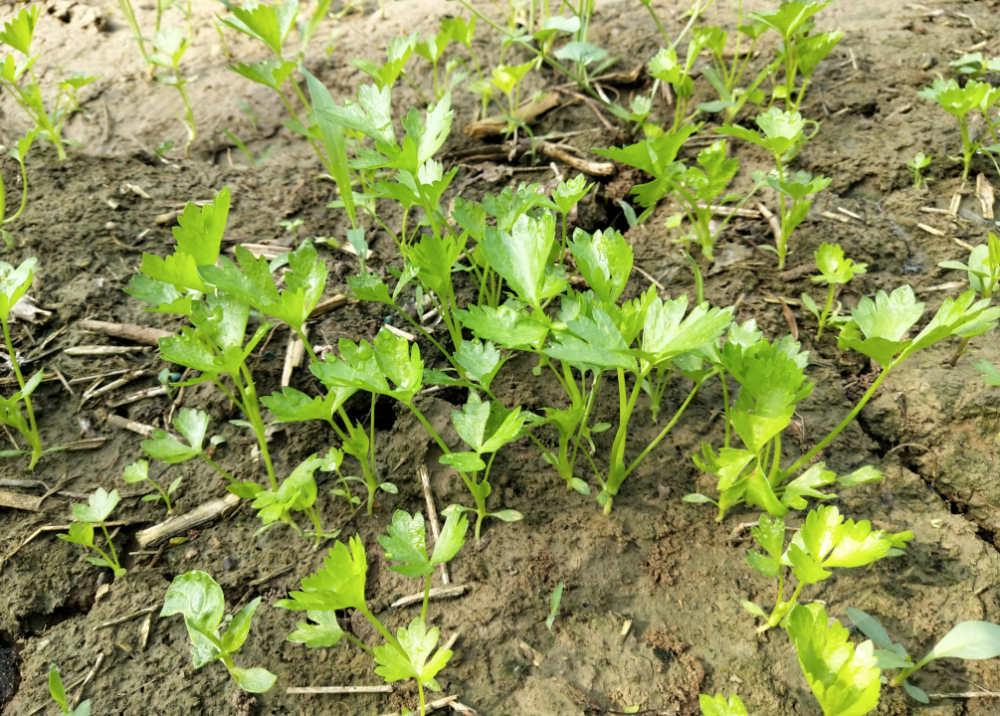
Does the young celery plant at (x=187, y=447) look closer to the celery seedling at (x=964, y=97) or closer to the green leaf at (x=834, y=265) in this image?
the green leaf at (x=834, y=265)

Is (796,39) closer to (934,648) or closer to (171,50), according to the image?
(934,648)

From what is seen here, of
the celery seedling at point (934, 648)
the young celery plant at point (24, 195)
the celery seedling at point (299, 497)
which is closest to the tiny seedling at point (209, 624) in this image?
the celery seedling at point (299, 497)

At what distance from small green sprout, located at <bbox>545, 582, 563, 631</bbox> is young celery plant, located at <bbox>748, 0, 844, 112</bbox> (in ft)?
5.89

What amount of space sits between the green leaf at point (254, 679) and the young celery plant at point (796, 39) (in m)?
2.21

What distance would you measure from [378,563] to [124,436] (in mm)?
823

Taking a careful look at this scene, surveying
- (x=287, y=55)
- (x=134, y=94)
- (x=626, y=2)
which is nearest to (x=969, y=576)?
(x=626, y=2)

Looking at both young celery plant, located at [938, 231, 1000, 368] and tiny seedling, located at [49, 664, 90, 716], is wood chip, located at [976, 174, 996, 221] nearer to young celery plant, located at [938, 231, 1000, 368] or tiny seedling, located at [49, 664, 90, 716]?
young celery plant, located at [938, 231, 1000, 368]

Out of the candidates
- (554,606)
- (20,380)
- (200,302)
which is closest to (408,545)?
(554,606)

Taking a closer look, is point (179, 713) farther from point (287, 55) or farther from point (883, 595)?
point (287, 55)

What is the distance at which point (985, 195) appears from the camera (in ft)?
7.29

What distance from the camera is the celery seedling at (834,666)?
1.06 meters

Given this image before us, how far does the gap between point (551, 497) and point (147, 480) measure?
0.99 meters

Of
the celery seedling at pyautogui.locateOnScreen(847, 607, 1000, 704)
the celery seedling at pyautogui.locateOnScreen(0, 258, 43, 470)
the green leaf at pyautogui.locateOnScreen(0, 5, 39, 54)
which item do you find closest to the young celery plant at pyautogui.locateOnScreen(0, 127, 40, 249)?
the green leaf at pyautogui.locateOnScreen(0, 5, 39, 54)

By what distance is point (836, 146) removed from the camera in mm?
2428
